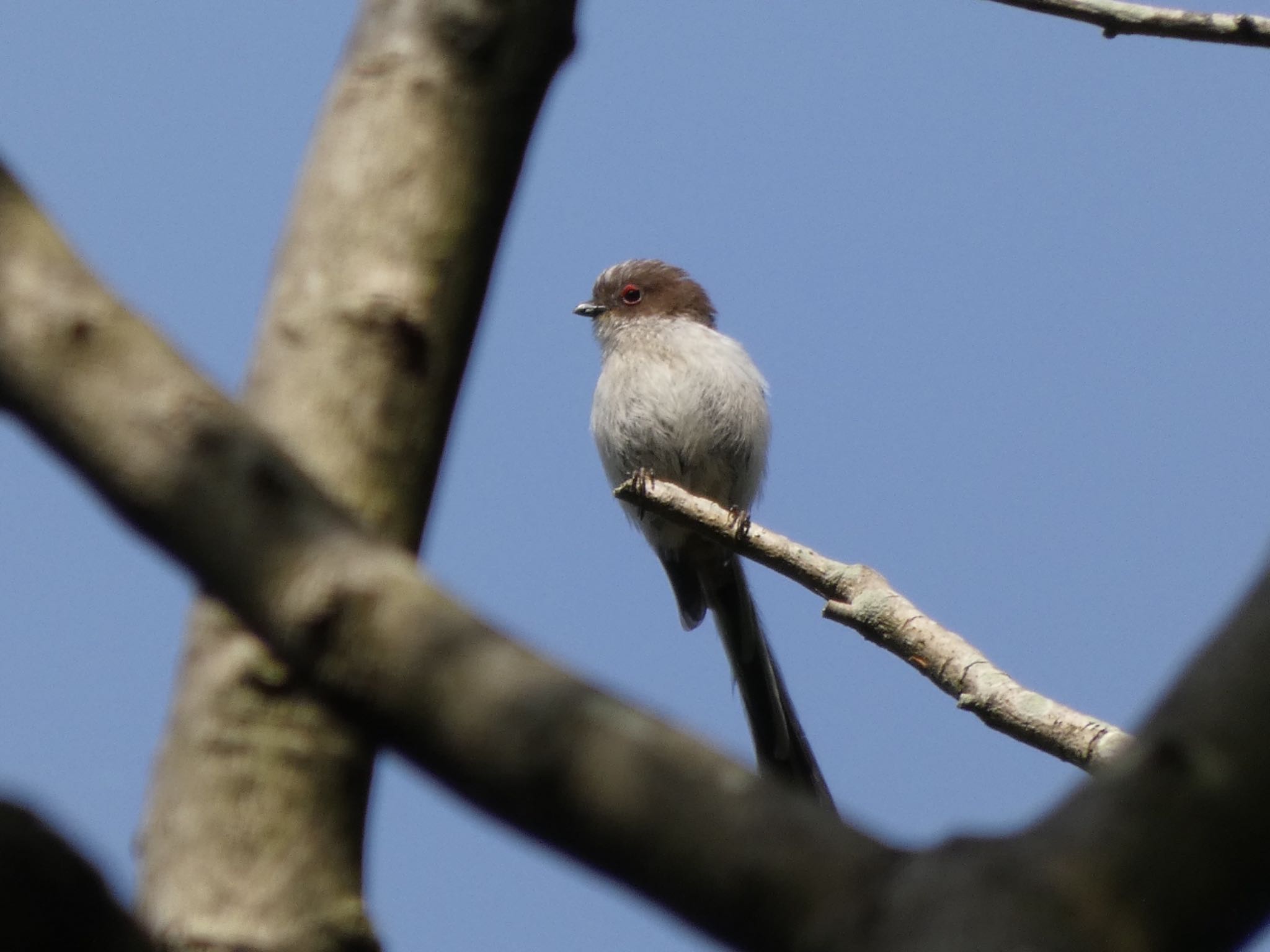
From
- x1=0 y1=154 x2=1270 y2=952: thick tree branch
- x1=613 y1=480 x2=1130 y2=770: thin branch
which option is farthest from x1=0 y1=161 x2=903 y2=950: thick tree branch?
x1=613 y1=480 x2=1130 y2=770: thin branch

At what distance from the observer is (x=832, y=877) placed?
0.98 m

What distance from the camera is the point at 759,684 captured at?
730 cm

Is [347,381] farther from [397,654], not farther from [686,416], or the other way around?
[686,416]

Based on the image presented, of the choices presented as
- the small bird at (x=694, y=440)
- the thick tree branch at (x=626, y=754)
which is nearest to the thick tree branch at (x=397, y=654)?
the thick tree branch at (x=626, y=754)

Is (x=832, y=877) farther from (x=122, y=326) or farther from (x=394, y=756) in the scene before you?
(x=122, y=326)

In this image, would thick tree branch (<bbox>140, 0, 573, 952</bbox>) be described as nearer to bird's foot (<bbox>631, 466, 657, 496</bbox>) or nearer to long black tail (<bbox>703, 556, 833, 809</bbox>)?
bird's foot (<bbox>631, 466, 657, 496</bbox>)

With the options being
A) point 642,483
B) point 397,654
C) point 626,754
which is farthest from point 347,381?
point 642,483

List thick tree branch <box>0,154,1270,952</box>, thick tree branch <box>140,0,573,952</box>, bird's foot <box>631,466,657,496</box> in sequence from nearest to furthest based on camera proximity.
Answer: thick tree branch <box>0,154,1270,952</box> < thick tree branch <box>140,0,573,952</box> < bird's foot <box>631,466,657,496</box>

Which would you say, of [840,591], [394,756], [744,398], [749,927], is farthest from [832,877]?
[744,398]

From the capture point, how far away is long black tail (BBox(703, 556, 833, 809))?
Answer: 21.2 ft

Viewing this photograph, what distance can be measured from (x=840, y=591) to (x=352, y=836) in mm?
3387

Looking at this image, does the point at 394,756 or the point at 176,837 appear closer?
the point at 394,756

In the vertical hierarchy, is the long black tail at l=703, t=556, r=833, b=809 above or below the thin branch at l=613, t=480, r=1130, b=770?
below

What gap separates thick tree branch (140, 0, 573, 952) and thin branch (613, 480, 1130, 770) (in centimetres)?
250
